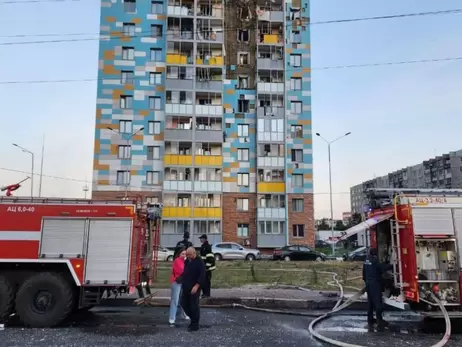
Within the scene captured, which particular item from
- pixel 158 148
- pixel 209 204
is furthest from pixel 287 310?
pixel 158 148

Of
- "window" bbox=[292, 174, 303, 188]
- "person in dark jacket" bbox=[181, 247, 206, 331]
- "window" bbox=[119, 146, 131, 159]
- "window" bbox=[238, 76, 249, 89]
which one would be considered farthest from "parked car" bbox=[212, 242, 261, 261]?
"person in dark jacket" bbox=[181, 247, 206, 331]

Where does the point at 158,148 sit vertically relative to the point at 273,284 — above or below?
above

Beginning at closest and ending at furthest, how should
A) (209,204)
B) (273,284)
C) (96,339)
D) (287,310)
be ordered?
(96,339) < (287,310) < (273,284) < (209,204)

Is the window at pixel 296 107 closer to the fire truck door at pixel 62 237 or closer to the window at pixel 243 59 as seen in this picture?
the window at pixel 243 59

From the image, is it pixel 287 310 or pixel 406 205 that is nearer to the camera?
pixel 406 205

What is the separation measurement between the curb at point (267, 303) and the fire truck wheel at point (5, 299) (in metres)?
3.00

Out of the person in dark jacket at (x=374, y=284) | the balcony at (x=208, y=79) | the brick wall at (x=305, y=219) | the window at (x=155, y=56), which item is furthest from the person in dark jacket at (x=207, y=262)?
the window at (x=155, y=56)

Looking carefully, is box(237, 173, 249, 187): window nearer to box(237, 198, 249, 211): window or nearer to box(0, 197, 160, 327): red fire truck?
box(237, 198, 249, 211): window

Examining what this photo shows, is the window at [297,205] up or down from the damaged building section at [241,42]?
down

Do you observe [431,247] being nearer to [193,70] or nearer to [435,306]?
[435,306]

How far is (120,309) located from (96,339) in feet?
11.3

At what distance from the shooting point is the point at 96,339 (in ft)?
25.7

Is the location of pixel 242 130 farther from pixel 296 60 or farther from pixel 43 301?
pixel 43 301

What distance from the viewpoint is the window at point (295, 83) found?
46.7 meters
